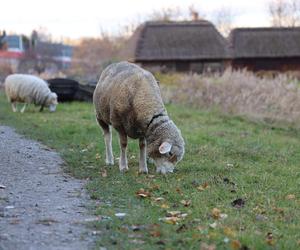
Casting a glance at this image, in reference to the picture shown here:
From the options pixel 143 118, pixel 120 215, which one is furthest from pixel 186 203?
pixel 143 118

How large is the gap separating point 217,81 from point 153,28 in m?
26.4

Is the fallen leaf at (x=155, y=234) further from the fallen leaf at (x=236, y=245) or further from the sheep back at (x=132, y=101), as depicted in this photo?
the sheep back at (x=132, y=101)

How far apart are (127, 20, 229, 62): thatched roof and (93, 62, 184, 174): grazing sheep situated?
127 feet

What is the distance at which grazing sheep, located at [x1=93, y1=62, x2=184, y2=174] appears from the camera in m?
10.2

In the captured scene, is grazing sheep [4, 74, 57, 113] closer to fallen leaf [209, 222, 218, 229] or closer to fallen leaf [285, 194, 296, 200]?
fallen leaf [285, 194, 296, 200]

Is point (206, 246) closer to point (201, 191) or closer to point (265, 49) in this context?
point (201, 191)

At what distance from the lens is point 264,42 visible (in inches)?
2151

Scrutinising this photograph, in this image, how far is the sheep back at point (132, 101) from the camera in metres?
10.2

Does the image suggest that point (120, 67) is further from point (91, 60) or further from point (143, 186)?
point (91, 60)

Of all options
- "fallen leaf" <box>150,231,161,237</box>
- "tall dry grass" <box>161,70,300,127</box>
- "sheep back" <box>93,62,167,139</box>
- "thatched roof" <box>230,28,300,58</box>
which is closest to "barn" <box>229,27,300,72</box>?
"thatched roof" <box>230,28,300,58</box>

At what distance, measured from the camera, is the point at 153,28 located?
52.2 m

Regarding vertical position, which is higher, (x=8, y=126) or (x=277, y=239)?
(x=277, y=239)

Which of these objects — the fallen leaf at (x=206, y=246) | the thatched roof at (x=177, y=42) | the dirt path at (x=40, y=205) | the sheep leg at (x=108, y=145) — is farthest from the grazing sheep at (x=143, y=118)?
the thatched roof at (x=177, y=42)

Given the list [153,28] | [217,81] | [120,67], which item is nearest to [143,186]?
[120,67]
